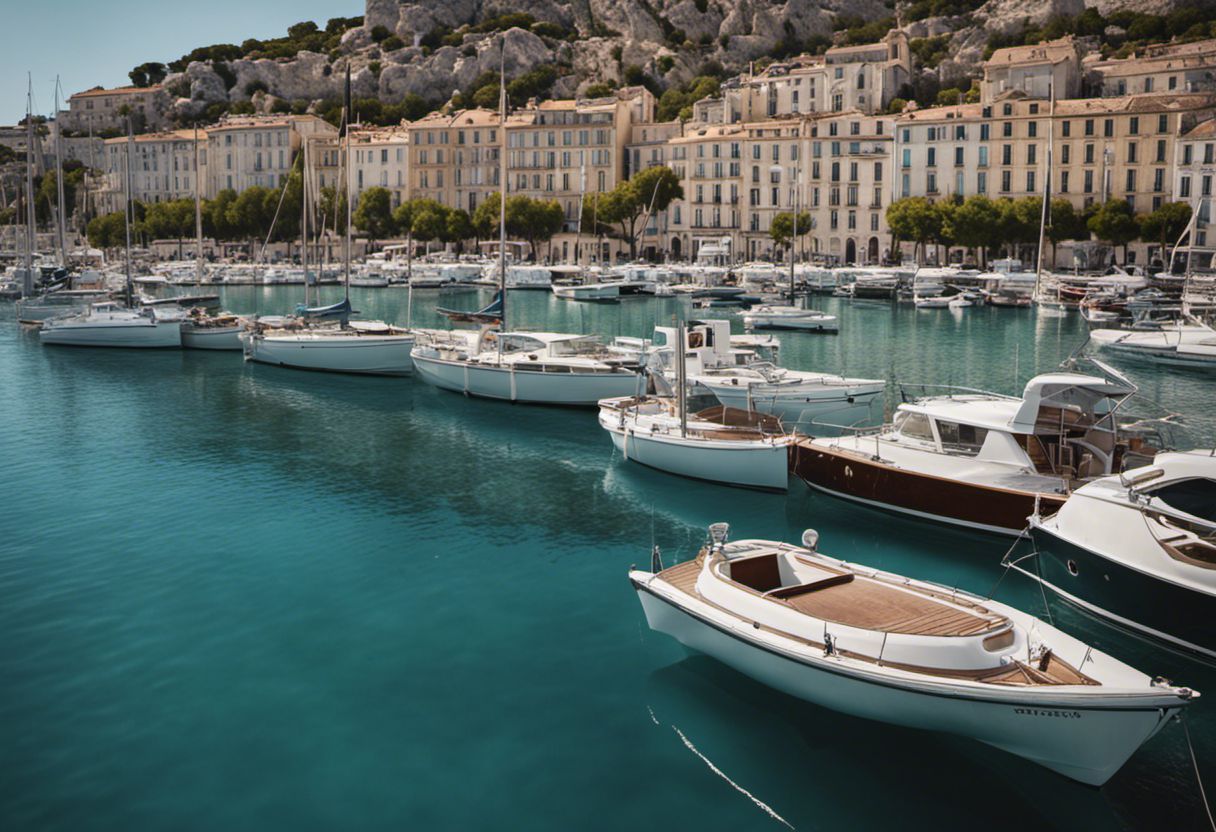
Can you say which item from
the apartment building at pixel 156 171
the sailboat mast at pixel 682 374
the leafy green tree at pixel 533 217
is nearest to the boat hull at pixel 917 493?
the sailboat mast at pixel 682 374

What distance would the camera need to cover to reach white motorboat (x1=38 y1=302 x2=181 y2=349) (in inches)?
1919

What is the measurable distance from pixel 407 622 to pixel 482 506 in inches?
269

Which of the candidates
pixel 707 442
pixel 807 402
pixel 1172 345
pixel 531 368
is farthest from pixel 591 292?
pixel 707 442

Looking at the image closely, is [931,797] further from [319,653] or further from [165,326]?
[165,326]

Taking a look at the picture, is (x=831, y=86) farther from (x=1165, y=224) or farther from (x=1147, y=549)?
(x=1147, y=549)

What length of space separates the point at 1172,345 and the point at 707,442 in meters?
27.7

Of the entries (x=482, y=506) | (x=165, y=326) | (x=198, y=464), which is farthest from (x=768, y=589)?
(x=165, y=326)

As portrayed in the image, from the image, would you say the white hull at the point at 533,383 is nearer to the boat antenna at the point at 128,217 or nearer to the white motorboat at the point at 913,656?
the white motorboat at the point at 913,656

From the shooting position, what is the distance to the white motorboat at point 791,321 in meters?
55.3

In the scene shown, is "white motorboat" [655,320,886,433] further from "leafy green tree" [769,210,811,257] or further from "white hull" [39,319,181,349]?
"leafy green tree" [769,210,811,257]

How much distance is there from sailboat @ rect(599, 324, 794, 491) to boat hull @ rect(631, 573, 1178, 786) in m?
9.60

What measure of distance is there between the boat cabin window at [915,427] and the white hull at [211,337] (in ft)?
114

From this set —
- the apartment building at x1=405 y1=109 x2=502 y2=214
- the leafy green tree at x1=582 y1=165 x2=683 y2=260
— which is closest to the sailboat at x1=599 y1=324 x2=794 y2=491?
the leafy green tree at x1=582 y1=165 x2=683 y2=260

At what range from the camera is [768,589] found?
45.7 ft
